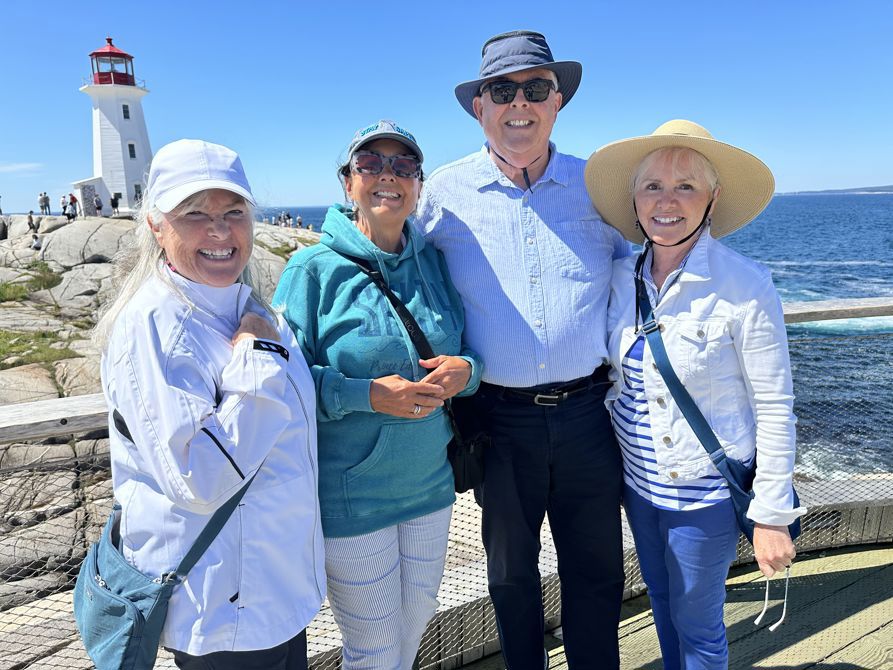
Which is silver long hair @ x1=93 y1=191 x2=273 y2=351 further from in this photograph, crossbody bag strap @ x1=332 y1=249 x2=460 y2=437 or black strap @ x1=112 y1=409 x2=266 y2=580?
crossbody bag strap @ x1=332 y1=249 x2=460 y2=437

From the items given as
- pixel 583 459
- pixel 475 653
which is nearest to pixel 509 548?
pixel 583 459

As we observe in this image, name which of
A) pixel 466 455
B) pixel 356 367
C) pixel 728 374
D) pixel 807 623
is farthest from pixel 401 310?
pixel 807 623

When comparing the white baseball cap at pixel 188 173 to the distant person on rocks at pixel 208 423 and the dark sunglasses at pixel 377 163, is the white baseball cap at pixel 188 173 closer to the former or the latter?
the distant person on rocks at pixel 208 423

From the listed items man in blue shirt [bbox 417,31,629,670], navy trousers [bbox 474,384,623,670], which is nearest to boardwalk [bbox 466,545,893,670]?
navy trousers [bbox 474,384,623,670]

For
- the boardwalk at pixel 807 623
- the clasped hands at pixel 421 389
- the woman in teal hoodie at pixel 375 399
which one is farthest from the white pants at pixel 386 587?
the boardwalk at pixel 807 623

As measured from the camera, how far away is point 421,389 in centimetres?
228

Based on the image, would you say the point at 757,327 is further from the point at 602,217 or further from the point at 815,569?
the point at 815,569

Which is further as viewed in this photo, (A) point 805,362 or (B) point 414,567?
(A) point 805,362

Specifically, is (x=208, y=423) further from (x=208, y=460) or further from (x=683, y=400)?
(x=683, y=400)

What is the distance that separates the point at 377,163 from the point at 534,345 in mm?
955

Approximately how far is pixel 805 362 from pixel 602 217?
44.2 ft

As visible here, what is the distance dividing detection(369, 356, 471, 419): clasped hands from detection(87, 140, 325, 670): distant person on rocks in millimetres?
322

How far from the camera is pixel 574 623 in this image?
9.40ft

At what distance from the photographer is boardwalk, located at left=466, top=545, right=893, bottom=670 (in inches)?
119
